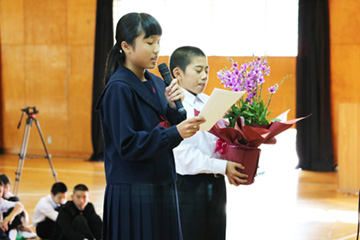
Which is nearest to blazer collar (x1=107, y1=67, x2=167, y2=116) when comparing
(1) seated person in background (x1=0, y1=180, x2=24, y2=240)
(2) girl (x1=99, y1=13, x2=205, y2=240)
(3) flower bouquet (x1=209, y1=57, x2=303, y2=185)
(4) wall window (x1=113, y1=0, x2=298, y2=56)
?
(2) girl (x1=99, y1=13, x2=205, y2=240)

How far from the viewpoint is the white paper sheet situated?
1683 mm

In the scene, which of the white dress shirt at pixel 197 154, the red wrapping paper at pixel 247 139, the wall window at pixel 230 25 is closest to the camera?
the red wrapping paper at pixel 247 139

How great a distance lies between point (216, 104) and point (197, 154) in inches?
21.5

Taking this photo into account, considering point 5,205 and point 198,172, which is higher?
point 198,172

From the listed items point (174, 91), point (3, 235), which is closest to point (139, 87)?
point (174, 91)

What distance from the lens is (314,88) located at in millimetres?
7996

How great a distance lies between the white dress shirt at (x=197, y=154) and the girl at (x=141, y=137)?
1.51 ft

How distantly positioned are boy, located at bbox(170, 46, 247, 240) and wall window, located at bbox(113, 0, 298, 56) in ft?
19.5

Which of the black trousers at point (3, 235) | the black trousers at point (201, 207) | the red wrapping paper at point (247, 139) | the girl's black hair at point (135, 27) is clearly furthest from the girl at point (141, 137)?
the black trousers at point (3, 235)

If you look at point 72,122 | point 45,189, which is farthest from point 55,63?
point 45,189

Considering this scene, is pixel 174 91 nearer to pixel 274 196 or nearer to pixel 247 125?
pixel 247 125

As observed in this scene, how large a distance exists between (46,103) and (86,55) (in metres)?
1.12

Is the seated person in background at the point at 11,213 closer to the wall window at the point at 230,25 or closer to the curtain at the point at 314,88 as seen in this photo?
the wall window at the point at 230,25

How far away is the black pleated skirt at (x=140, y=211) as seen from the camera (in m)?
1.68
